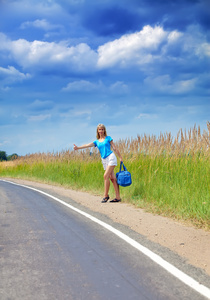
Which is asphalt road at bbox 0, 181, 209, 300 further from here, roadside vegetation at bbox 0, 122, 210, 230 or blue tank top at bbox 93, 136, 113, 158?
blue tank top at bbox 93, 136, 113, 158

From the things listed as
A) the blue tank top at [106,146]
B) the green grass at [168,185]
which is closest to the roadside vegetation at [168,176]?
the green grass at [168,185]

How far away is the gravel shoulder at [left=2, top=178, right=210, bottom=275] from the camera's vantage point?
17.8 ft

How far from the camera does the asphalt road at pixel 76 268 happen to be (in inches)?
153

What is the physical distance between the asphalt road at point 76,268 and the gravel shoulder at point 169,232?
0.72 m

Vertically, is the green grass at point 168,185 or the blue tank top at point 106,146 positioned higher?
the blue tank top at point 106,146

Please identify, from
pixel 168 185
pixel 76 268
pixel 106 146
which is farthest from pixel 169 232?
pixel 106 146

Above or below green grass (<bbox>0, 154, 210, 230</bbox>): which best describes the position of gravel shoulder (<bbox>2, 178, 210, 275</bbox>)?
below

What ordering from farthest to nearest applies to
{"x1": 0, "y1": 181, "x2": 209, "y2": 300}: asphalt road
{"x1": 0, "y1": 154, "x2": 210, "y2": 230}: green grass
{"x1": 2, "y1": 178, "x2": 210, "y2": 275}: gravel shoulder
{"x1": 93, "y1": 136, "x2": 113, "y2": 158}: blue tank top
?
{"x1": 93, "y1": 136, "x2": 113, "y2": 158}: blue tank top
{"x1": 0, "y1": 154, "x2": 210, "y2": 230}: green grass
{"x1": 2, "y1": 178, "x2": 210, "y2": 275}: gravel shoulder
{"x1": 0, "y1": 181, "x2": 209, "y2": 300}: asphalt road

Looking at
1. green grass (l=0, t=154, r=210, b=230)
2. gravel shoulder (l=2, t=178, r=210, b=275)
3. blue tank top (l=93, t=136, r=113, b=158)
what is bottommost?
gravel shoulder (l=2, t=178, r=210, b=275)

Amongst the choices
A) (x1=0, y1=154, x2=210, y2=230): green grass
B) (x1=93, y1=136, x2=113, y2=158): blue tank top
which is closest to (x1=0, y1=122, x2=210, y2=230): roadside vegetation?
(x1=0, y1=154, x2=210, y2=230): green grass

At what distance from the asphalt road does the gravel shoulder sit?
2.37ft

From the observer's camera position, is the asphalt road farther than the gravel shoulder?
No

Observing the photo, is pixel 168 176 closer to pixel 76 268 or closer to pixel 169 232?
pixel 169 232

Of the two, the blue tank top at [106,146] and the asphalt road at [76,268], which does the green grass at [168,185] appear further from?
the asphalt road at [76,268]
